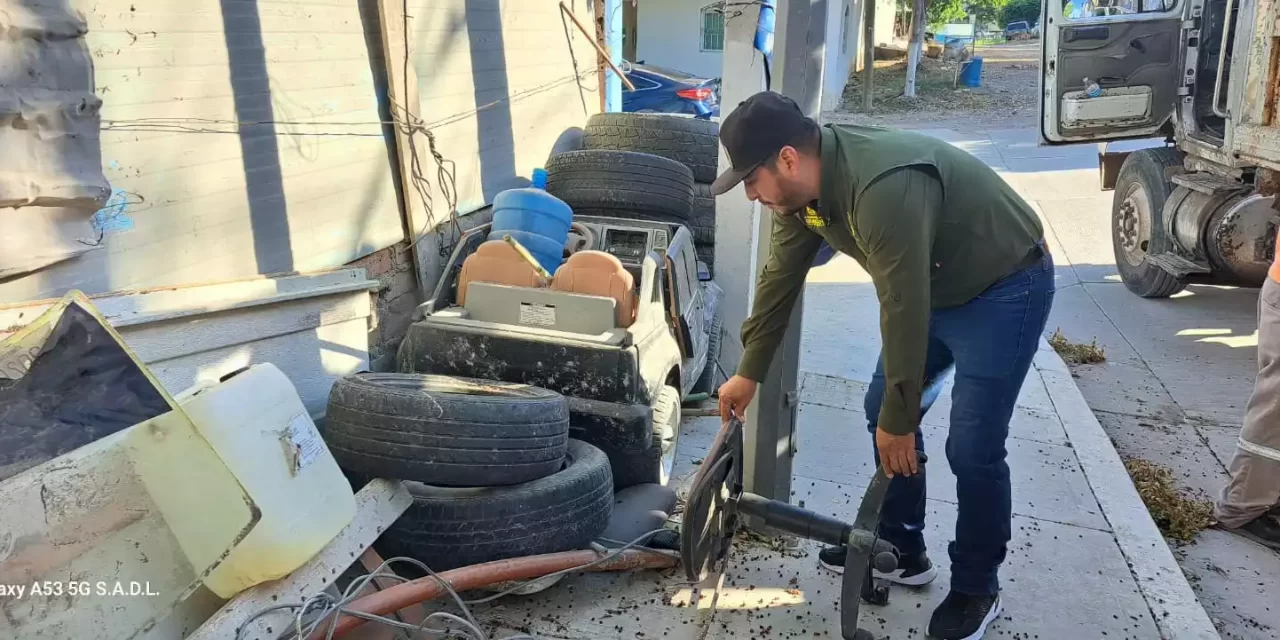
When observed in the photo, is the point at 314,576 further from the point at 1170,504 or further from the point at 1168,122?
the point at 1168,122

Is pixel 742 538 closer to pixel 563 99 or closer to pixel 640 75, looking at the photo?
pixel 563 99

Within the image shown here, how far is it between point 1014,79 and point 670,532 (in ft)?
78.5

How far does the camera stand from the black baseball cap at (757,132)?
2.21m

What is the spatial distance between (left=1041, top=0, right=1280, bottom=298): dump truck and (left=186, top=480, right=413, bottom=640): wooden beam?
600cm

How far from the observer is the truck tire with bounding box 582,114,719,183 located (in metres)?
6.02

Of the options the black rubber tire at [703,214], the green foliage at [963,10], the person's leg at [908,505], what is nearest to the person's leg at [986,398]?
the person's leg at [908,505]

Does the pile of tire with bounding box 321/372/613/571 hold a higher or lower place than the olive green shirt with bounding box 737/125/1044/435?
lower

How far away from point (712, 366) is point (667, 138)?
190cm

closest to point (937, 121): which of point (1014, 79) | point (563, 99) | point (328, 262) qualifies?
point (1014, 79)

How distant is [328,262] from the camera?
14.2 ft

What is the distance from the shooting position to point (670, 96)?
12.2 metres

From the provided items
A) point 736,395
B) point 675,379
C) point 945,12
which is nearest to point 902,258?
point 736,395

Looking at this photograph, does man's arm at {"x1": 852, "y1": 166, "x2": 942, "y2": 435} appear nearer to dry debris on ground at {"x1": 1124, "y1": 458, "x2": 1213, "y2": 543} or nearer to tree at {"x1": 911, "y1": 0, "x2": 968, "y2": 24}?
dry debris on ground at {"x1": 1124, "y1": 458, "x2": 1213, "y2": 543}

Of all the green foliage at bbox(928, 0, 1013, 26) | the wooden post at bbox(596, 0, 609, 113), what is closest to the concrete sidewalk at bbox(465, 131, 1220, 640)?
the wooden post at bbox(596, 0, 609, 113)
